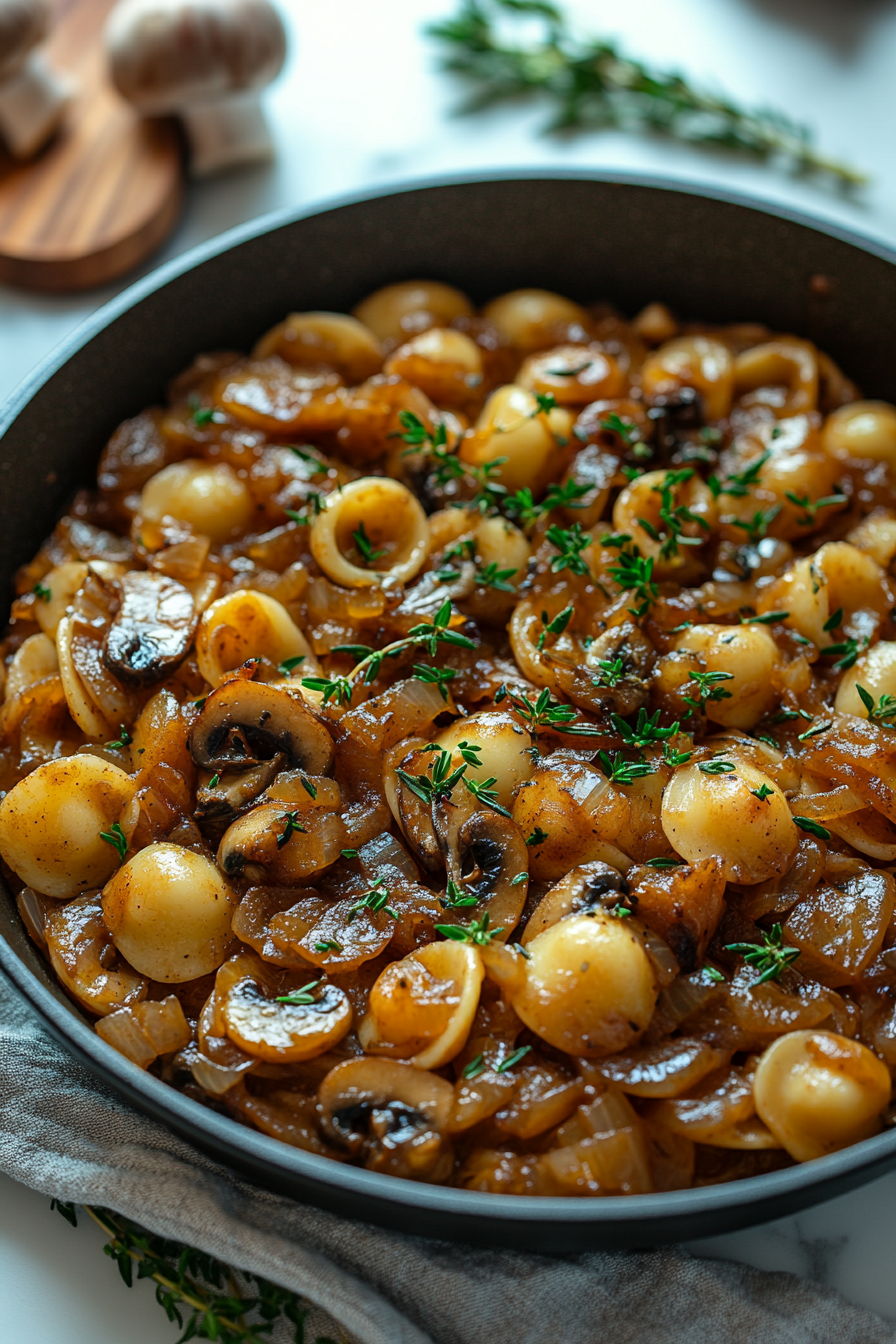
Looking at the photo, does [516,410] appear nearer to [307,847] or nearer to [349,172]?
[307,847]

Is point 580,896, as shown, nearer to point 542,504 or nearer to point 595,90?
point 542,504

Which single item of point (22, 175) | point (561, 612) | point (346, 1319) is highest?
point (22, 175)

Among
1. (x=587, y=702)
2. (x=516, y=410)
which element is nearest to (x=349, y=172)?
(x=516, y=410)

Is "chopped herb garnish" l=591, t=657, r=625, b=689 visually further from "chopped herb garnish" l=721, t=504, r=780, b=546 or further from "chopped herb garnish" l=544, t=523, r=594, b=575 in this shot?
"chopped herb garnish" l=721, t=504, r=780, b=546

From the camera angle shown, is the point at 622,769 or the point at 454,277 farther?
the point at 454,277

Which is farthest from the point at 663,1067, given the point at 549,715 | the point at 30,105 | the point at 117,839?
the point at 30,105
